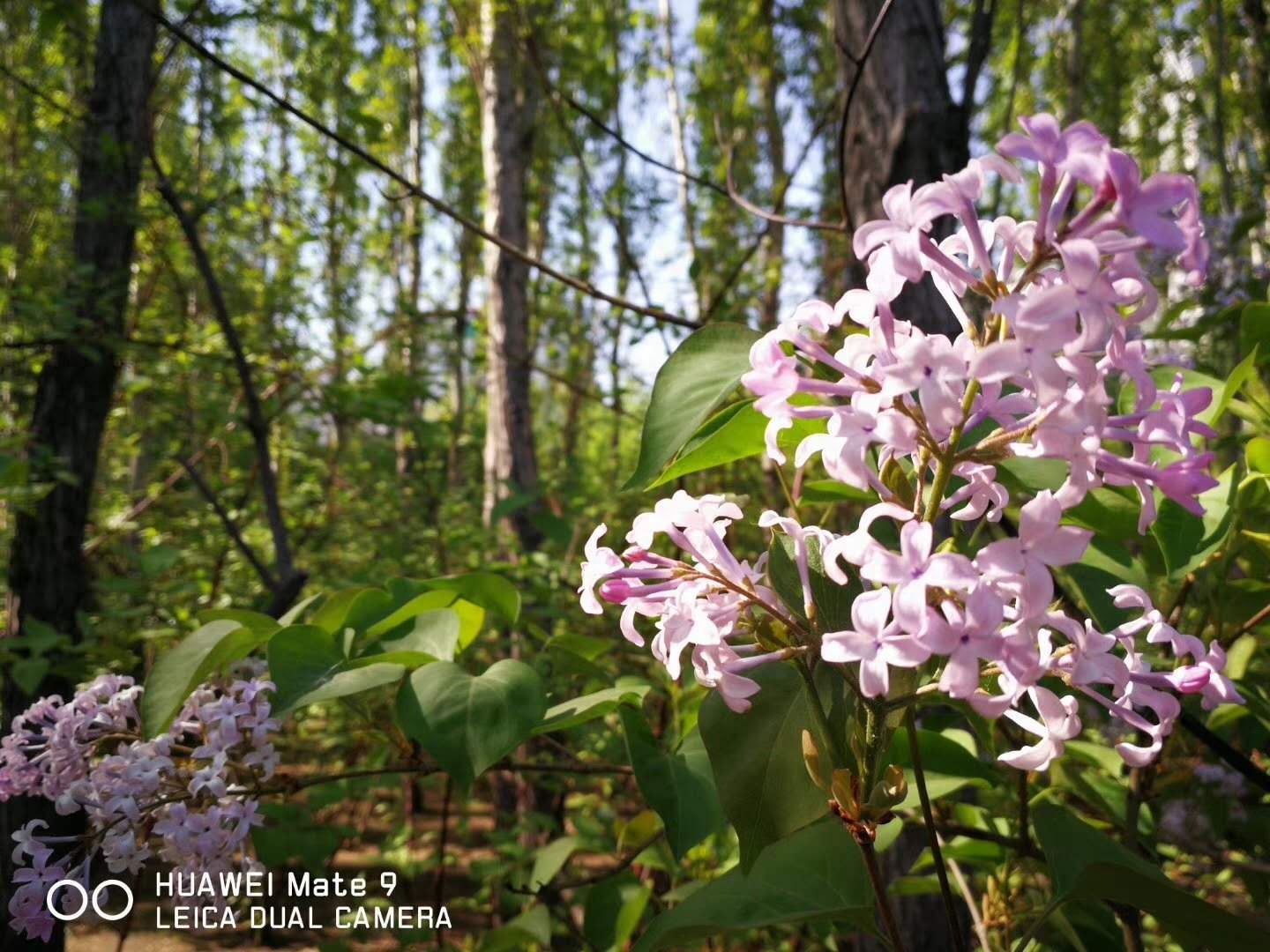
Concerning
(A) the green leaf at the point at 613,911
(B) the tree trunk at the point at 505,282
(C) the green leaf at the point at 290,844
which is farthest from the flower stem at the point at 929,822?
(B) the tree trunk at the point at 505,282

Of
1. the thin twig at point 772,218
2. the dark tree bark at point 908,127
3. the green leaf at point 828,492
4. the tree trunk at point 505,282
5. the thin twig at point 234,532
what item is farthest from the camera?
the tree trunk at point 505,282

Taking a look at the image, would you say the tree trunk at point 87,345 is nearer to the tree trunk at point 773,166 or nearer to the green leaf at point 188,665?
the green leaf at point 188,665

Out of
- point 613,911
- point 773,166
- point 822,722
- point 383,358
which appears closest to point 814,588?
point 822,722

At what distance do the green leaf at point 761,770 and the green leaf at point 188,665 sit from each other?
34 centimetres

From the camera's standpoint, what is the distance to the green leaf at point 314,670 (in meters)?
0.50

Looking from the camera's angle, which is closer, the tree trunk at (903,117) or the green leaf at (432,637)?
the green leaf at (432,637)

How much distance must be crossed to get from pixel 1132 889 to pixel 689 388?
339 mm

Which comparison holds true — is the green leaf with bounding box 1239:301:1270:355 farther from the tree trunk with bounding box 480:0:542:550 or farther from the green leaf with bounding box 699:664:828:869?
the tree trunk with bounding box 480:0:542:550

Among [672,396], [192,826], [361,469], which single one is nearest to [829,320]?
[672,396]

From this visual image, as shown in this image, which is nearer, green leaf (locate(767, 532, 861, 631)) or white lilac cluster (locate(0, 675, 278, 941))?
green leaf (locate(767, 532, 861, 631))

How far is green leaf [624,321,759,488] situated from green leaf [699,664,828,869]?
0.13m

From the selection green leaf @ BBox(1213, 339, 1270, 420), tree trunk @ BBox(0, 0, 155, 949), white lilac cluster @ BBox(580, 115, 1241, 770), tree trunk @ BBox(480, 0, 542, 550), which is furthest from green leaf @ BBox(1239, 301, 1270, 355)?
tree trunk @ BBox(480, 0, 542, 550)

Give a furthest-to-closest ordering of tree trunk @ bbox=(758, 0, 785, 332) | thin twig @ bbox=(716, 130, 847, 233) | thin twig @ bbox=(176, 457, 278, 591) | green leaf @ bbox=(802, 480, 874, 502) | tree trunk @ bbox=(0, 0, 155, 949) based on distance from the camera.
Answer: tree trunk @ bbox=(758, 0, 785, 332)
tree trunk @ bbox=(0, 0, 155, 949)
thin twig @ bbox=(176, 457, 278, 591)
thin twig @ bbox=(716, 130, 847, 233)
green leaf @ bbox=(802, 480, 874, 502)

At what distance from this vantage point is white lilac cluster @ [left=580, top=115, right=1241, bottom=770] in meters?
0.30
